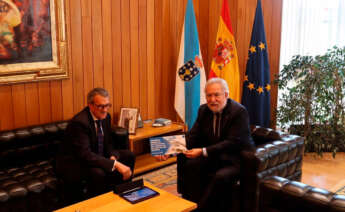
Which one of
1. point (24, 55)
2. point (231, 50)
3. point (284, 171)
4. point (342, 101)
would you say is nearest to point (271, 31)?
point (231, 50)

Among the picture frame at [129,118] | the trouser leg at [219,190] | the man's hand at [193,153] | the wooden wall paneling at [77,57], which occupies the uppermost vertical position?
the wooden wall paneling at [77,57]

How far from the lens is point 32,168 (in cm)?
322

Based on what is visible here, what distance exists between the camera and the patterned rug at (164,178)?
373 cm

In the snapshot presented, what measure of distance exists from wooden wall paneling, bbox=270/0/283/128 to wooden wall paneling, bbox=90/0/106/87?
2405 millimetres

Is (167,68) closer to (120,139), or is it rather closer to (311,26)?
(120,139)

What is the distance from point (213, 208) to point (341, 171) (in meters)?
2.15

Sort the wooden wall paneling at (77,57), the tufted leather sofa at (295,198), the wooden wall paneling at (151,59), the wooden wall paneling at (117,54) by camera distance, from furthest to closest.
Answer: the wooden wall paneling at (151,59) < the wooden wall paneling at (117,54) < the wooden wall paneling at (77,57) < the tufted leather sofa at (295,198)

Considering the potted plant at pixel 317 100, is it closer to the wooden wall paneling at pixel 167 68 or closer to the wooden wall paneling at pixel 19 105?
the wooden wall paneling at pixel 167 68

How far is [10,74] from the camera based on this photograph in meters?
3.36

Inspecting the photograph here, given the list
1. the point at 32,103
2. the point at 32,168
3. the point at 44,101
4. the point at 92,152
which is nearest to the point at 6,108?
the point at 32,103

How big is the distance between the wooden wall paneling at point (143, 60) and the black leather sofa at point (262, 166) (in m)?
1.42

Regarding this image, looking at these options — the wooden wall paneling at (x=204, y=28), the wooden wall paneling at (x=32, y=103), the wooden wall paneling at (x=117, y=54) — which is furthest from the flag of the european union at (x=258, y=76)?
the wooden wall paneling at (x=32, y=103)

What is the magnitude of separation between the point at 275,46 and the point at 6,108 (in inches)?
140

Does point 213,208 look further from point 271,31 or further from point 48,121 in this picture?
point 271,31
